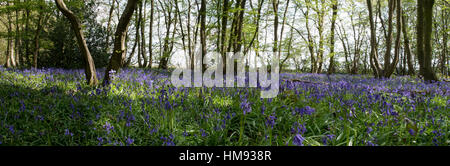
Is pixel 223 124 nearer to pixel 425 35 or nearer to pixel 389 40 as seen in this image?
pixel 425 35

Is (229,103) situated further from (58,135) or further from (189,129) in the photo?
(58,135)

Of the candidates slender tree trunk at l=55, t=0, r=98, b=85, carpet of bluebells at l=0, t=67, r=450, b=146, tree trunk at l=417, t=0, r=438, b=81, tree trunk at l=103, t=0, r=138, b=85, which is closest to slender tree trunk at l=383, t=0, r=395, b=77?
tree trunk at l=417, t=0, r=438, b=81

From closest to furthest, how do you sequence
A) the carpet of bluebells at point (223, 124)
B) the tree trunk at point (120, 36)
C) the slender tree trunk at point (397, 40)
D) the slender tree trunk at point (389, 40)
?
the carpet of bluebells at point (223, 124) → the tree trunk at point (120, 36) → the slender tree trunk at point (397, 40) → the slender tree trunk at point (389, 40)

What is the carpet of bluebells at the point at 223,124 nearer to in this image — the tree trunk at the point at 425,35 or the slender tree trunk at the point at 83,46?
the slender tree trunk at the point at 83,46

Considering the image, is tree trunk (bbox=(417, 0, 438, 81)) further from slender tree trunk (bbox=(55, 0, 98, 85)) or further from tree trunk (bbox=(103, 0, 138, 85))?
slender tree trunk (bbox=(55, 0, 98, 85))

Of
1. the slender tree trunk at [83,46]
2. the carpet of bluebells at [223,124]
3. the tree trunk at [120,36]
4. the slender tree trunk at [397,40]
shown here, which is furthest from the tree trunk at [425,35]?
the slender tree trunk at [83,46]

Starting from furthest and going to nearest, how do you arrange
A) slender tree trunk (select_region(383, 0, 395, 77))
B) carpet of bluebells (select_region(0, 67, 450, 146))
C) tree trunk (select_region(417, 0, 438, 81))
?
slender tree trunk (select_region(383, 0, 395, 77)), tree trunk (select_region(417, 0, 438, 81)), carpet of bluebells (select_region(0, 67, 450, 146))

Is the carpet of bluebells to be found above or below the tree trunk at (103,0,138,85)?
below

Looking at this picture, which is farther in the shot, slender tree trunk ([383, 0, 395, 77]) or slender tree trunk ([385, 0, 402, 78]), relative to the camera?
slender tree trunk ([383, 0, 395, 77])

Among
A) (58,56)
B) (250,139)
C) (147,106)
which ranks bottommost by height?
(250,139)
